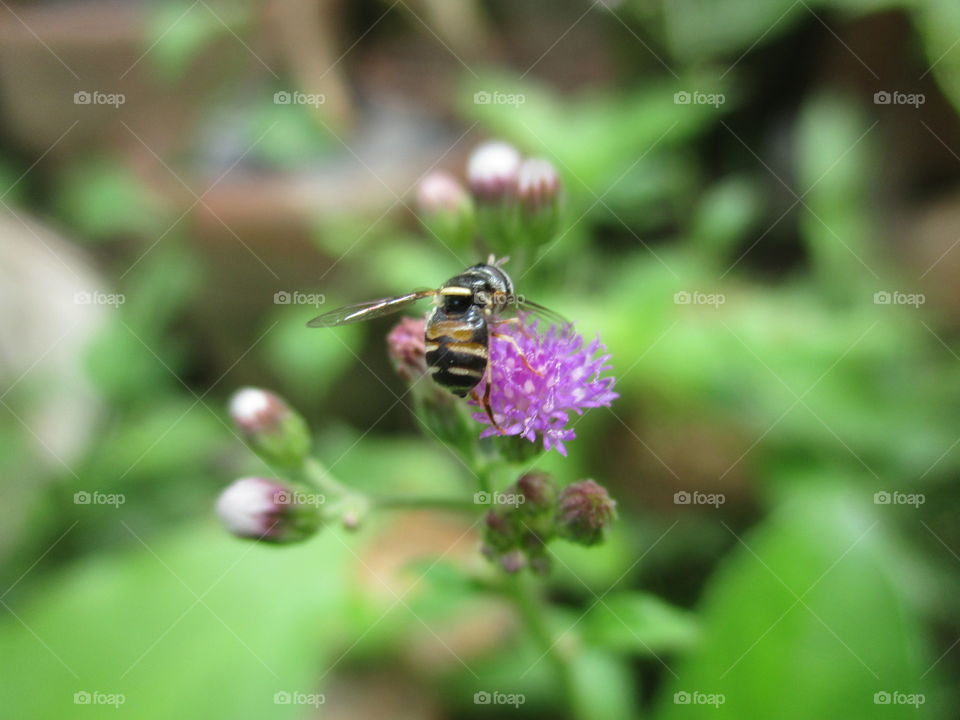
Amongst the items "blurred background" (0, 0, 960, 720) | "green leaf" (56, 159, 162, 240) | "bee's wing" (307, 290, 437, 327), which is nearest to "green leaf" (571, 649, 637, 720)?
"blurred background" (0, 0, 960, 720)

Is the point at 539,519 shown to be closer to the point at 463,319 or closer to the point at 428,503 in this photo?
the point at 428,503

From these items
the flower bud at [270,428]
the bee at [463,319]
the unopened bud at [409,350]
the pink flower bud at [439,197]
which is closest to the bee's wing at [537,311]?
the bee at [463,319]

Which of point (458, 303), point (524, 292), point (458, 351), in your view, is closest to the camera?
point (458, 351)

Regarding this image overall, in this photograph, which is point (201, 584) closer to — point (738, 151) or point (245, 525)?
point (245, 525)

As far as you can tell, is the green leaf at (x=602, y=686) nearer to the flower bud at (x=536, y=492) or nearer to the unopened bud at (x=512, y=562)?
the unopened bud at (x=512, y=562)

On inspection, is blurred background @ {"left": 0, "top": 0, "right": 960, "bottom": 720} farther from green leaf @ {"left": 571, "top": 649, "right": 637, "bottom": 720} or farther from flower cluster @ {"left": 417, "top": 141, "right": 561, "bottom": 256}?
flower cluster @ {"left": 417, "top": 141, "right": 561, "bottom": 256}

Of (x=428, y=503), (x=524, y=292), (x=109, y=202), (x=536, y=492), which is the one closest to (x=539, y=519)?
(x=536, y=492)

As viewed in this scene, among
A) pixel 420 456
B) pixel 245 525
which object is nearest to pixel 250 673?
pixel 245 525
